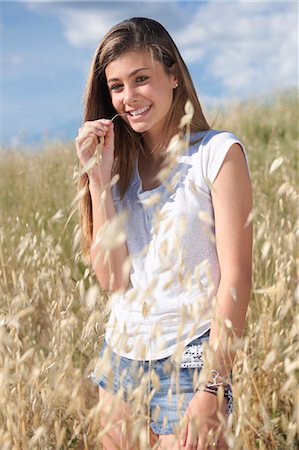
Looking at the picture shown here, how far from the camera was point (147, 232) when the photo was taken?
5.77ft

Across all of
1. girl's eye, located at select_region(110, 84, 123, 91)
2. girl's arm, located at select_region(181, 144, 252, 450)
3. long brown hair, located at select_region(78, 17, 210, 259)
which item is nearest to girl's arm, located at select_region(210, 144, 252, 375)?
girl's arm, located at select_region(181, 144, 252, 450)

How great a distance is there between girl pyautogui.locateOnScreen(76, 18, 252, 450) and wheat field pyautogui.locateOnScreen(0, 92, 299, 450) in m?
0.07

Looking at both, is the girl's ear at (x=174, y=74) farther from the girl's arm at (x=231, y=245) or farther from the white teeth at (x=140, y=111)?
the girl's arm at (x=231, y=245)

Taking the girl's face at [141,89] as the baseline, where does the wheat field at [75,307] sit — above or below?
below

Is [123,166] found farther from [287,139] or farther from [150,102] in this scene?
[287,139]

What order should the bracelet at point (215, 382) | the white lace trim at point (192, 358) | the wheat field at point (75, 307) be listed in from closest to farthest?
the wheat field at point (75, 307), the bracelet at point (215, 382), the white lace trim at point (192, 358)

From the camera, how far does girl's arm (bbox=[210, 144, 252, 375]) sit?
1.48m

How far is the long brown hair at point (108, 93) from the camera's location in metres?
1.80

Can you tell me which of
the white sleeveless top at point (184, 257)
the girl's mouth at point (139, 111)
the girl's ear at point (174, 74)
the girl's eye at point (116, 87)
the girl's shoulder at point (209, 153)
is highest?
the girl's ear at point (174, 74)

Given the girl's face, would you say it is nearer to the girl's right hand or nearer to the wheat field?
the girl's right hand

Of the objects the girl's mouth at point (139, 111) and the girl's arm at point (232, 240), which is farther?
the girl's mouth at point (139, 111)

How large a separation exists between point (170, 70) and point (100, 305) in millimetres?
756

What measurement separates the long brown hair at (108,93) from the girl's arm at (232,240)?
0.91ft

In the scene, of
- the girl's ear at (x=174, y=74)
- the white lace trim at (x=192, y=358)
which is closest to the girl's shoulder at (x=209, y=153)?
the girl's ear at (x=174, y=74)
